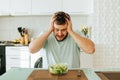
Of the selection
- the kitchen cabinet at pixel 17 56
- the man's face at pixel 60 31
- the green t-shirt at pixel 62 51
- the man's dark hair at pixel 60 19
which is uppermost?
the man's dark hair at pixel 60 19

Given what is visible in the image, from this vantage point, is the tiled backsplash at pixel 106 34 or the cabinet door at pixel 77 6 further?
the cabinet door at pixel 77 6

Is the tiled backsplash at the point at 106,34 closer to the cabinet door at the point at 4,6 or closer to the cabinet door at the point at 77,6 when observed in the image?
the cabinet door at the point at 77,6

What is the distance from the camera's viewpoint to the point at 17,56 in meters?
4.36

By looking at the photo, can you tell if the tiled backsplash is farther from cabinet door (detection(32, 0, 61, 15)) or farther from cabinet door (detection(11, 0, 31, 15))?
cabinet door (detection(11, 0, 31, 15))

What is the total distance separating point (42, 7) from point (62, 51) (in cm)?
244

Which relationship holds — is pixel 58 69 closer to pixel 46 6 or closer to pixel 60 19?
pixel 60 19

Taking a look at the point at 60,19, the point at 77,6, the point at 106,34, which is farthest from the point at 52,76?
the point at 77,6

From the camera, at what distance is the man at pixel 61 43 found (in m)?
2.15

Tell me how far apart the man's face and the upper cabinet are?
7.63ft

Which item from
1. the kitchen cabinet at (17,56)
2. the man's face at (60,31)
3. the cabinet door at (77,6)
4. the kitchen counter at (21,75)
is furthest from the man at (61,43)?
the cabinet door at (77,6)

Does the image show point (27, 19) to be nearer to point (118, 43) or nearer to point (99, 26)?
point (99, 26)

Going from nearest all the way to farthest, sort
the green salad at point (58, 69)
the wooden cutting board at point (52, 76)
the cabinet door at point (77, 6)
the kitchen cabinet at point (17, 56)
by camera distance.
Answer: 1. the wooden cutting board at point (52, 76)
2. the green salad at point (58, 69)
3. the kitchen cabinet at point (17, 56)
4. the cabinet door at point (77, 6)

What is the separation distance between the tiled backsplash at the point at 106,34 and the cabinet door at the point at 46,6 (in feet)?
2.62

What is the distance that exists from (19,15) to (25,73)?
9.63 feet
